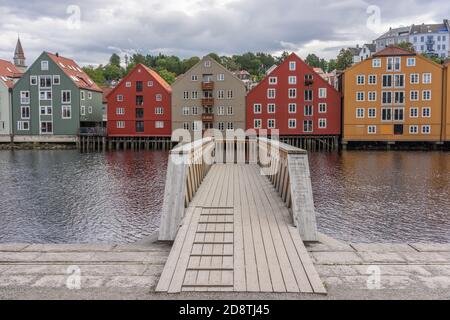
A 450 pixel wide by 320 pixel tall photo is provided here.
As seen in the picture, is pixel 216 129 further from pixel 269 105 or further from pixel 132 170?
pixel 132 170

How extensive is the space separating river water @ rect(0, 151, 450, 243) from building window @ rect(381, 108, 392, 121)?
86.1 feet

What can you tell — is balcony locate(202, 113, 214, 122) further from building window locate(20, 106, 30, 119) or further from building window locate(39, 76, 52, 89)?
building window locate(20, 106, 30, 119)

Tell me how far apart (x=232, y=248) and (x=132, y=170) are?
31.4m

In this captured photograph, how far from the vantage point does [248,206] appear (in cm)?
1074

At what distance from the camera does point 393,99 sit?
63406mm

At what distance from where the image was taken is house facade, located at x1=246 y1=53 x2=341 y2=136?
64375 millimetres

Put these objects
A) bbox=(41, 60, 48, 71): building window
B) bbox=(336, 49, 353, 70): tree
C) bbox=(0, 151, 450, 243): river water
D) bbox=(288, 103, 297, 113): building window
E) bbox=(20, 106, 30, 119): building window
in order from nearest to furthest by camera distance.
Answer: bbox=(0, 151, 450, 243): river water, bbox=(288, 103, 297, 113): building window, bbox=(41, 60, 48, 71): building window, bbox=(20, 106, 30, 119): building window, bbox=(336, 49, 353, 70): tree

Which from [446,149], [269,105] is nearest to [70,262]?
[269,105]

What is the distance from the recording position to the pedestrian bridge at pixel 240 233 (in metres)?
6.25

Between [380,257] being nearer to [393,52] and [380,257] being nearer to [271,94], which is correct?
[271,94]

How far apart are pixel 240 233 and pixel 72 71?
7393 cm

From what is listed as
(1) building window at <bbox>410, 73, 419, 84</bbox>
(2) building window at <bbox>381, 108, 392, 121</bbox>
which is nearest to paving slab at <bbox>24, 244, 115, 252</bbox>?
(2) building window at <bbox>381, 108, 392, 121</bbox>

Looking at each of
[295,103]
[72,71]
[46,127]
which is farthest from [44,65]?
[295,103]

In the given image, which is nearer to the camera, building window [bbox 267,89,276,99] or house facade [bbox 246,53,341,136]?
house facade [bbox 246,53,341,136]
